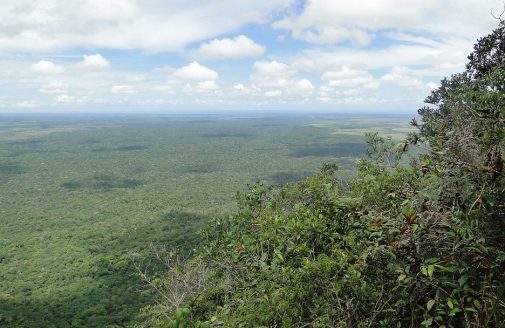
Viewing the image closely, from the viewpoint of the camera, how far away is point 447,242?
3793 millimetres

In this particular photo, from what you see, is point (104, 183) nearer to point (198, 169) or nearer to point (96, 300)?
point (198, 169)

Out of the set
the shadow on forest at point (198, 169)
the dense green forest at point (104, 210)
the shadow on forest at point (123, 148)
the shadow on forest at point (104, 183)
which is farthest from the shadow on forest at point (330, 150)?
the shadow on forest at point (123, 148)

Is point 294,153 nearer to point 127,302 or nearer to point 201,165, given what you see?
point 201,165

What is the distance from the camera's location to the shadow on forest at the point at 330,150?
123550mm

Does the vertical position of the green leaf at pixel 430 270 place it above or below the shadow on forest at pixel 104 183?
above

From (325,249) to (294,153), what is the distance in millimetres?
122918

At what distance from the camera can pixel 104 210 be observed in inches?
2386

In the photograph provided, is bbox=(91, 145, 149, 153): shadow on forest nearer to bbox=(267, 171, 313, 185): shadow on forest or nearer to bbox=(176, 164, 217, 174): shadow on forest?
bbox=(176, 164, 217, 174): shadow on forest

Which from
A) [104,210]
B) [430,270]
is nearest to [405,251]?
[430,270]

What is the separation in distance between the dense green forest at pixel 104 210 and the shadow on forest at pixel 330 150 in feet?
1.25

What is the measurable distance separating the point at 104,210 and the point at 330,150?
9124 centimetres

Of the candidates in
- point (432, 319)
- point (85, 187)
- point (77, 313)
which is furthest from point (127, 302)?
point (85, 187)

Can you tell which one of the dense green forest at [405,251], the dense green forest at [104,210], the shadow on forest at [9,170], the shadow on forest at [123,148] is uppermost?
the dense green forest at [405,251]

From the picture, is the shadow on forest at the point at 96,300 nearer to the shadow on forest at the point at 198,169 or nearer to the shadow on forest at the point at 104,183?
the shadow on forest at the point at 104,183
